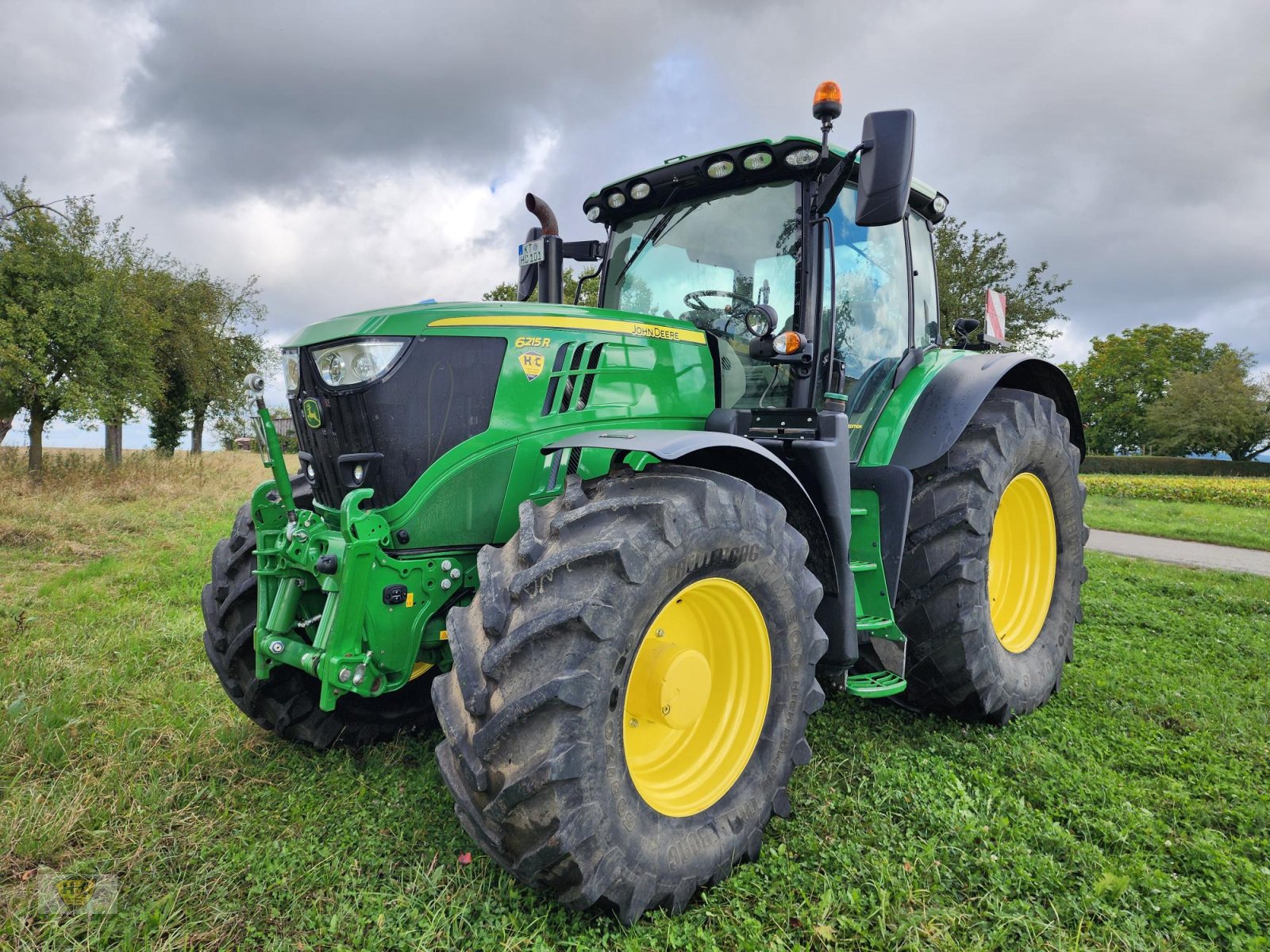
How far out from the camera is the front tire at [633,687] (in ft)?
6.32

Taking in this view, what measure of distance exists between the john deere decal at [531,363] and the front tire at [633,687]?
0.51 m

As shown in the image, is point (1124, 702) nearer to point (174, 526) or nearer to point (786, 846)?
point (786, 846)

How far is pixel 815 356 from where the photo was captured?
10.8ft

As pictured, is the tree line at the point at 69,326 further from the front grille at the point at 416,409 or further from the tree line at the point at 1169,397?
the tree line at the point at 1169,397

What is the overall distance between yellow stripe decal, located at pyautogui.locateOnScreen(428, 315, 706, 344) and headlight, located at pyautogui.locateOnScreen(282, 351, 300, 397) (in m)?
0.62

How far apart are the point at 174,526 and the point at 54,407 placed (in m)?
6.40

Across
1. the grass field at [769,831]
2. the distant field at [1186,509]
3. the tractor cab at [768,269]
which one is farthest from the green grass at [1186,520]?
the tractor cab at [768,269]

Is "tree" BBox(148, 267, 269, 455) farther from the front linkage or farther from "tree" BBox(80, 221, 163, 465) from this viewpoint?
the front linkage

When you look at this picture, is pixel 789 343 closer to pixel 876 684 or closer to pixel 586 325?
pixel 586 325

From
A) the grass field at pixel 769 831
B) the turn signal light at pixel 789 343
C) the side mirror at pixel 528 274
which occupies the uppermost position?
the side mirror at pixel 528 274

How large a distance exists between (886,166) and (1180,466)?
133ft

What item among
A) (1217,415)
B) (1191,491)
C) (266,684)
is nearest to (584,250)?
(266,684)

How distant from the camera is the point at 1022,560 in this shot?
419 cm

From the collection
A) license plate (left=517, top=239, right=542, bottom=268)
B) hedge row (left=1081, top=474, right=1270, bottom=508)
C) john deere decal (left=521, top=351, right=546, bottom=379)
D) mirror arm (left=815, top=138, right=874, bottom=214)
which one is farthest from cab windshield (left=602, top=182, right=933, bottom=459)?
hedge row (left=1081, top=474, right=1270, bottom=508)
